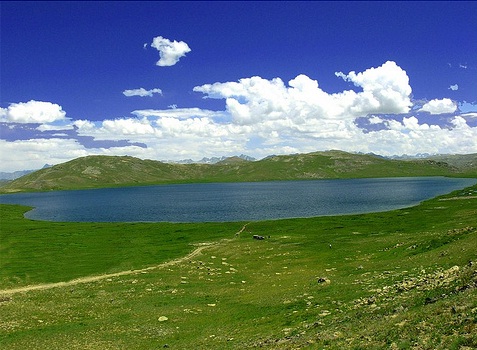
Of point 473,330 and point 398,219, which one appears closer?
point 473,330

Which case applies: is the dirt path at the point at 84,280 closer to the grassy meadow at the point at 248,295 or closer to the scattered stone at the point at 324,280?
the grassy meadow at the point at 248,295

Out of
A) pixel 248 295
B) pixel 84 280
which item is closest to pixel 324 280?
pixel 248 295

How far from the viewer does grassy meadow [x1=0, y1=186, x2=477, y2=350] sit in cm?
2733

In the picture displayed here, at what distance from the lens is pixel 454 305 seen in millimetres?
25094

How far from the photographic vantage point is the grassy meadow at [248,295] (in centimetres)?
2733

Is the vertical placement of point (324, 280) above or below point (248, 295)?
above

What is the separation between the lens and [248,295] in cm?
5159

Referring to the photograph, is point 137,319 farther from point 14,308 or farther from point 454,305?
point 454,305

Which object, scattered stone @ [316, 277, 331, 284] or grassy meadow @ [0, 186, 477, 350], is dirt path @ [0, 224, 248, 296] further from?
scattered stone @ [316, 277, 331, 284]

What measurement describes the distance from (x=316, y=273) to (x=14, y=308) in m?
45.1

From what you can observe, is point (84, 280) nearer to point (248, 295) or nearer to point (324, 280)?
point (248, 295)

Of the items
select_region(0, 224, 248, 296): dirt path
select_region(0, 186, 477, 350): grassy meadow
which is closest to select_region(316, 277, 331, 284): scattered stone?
select_region(0, 186, 477, 350): grassy meadow

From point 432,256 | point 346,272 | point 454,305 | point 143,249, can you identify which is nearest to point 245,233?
point 143,249

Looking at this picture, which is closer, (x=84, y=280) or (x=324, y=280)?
(x=324, y=280)
